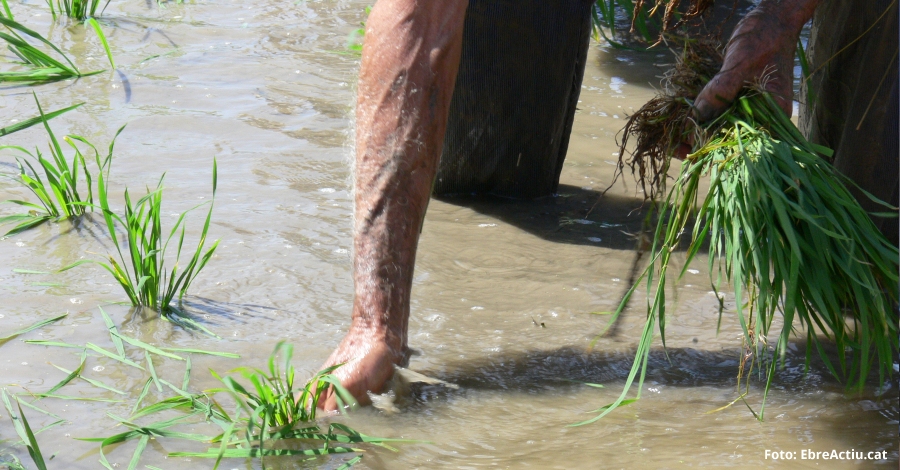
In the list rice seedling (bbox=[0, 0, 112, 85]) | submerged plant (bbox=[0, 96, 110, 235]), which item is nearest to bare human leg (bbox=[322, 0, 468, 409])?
submerged plant (bbox=[0, 96, 110, 235])

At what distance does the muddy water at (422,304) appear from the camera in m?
1.78

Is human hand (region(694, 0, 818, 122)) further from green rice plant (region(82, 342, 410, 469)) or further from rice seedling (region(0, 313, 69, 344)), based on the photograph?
rice seedling (region(0, 313, 69, 344))

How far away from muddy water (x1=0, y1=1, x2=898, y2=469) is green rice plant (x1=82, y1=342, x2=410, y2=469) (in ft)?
0.10

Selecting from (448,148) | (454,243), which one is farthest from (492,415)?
(448,148)

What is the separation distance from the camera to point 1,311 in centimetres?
208

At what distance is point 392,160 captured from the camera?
1.99 m

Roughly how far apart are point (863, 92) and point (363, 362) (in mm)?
1508

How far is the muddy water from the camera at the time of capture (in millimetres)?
1777

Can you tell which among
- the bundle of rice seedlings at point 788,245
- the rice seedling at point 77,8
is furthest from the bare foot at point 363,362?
the rice seedling at point 77,8

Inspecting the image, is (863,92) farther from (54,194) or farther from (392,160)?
(54,194)

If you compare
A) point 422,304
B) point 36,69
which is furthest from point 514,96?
point 36,69

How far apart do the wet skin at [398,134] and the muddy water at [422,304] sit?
138mm

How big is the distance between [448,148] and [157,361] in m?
1.47

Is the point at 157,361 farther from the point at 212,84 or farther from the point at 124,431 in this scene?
the point at 212,84
